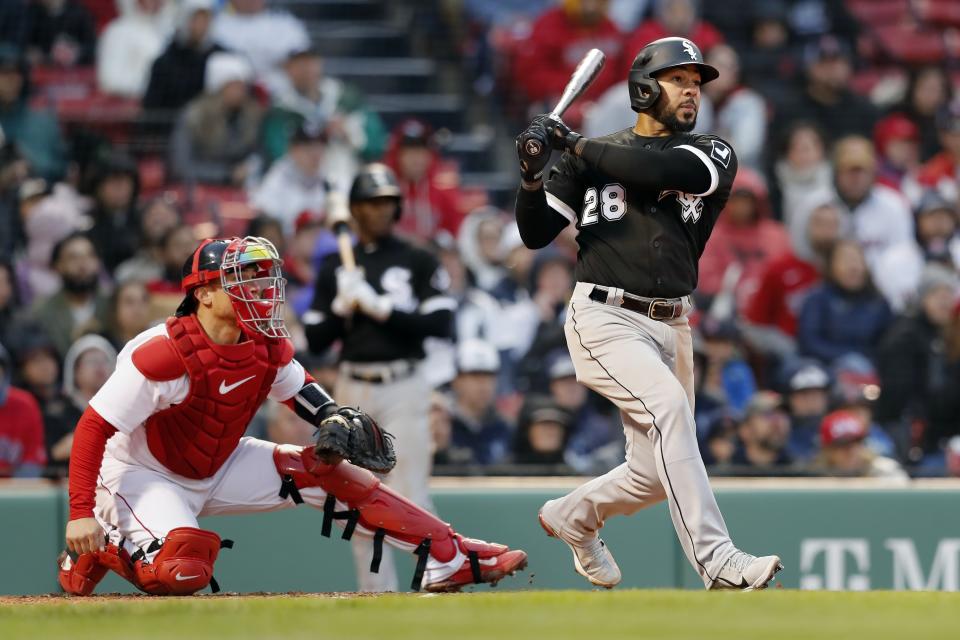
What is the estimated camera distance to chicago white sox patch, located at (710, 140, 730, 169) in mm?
5281

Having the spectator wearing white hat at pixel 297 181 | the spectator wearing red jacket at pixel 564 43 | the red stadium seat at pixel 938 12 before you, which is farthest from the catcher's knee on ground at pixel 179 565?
the red stadium seat at pixel 938 12

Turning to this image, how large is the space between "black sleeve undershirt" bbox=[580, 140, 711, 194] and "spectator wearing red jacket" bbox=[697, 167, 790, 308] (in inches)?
189

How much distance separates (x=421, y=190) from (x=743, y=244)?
2150 millimetres

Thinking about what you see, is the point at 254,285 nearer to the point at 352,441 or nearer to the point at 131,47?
the point at 352,441

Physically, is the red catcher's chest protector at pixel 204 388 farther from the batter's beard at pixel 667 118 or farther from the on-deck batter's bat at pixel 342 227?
the on-deck batter's bat at pixel 342 227

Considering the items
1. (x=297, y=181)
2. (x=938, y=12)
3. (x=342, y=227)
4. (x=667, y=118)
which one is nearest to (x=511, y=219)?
(x=297, y=181)

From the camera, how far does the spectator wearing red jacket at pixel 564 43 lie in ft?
37.0

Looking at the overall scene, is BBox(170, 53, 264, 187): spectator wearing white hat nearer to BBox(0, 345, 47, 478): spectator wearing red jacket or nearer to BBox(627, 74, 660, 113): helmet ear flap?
BBox(0, 345, 47, 478): spectator wearing red jacket

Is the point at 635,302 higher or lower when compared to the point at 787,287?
higher

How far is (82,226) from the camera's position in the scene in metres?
9.37

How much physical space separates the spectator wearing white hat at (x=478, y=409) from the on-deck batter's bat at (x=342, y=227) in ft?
3.99

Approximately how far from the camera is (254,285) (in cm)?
534

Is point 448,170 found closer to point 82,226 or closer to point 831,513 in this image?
point 82,226

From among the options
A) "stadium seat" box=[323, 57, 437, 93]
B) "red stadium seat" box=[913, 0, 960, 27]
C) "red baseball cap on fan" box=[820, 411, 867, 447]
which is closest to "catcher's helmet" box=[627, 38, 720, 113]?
"red baseball cap on fan" box=[820, 411, 867, 447]
